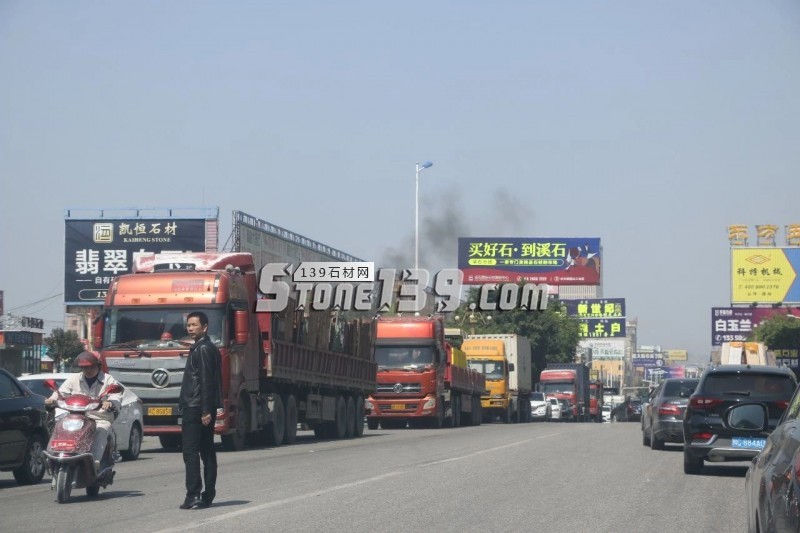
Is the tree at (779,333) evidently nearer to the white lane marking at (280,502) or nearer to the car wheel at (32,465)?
the white lane marking at (280,502)

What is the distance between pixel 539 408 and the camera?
5881 cm

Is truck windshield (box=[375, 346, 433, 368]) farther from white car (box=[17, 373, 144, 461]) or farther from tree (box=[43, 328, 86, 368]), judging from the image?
tree (box=[43, 328, 86, 368])

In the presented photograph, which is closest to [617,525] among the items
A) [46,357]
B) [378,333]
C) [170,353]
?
[170,353]

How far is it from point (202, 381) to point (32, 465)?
5190 mm

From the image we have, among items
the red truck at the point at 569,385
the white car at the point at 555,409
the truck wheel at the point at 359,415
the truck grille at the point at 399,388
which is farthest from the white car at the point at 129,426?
the red truck at the point at 569,385

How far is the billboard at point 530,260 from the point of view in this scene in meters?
73.9

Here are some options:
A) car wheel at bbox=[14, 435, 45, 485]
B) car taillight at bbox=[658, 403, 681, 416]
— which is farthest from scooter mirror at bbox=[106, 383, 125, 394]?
car taillight at bbox=[658, 403, 681, 416]

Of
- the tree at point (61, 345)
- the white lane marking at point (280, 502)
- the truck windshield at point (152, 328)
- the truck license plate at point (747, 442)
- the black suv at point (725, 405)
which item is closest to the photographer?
the white lane marking at point (280, 502)

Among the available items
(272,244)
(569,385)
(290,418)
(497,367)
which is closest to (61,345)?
A: (272,244)

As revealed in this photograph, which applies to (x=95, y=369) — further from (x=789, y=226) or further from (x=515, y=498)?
(x=789, y=226)

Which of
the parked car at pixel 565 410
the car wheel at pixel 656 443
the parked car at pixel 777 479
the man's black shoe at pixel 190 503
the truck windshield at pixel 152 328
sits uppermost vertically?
the truck windshield at pixel 152 328

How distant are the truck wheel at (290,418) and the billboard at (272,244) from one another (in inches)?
1579

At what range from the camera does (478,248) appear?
3000 inches

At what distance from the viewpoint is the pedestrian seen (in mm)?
11492
